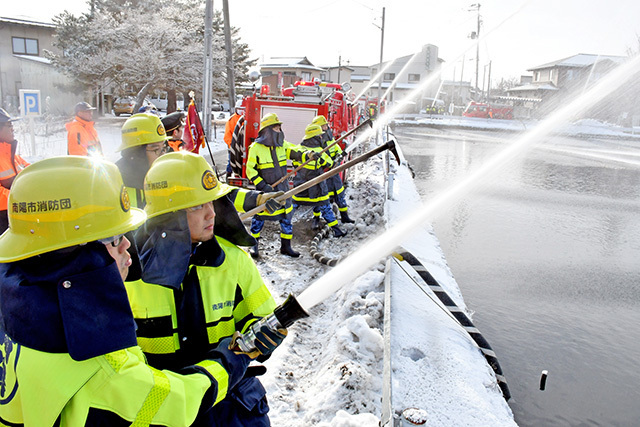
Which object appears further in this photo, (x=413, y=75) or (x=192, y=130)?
(x=413, y=75)

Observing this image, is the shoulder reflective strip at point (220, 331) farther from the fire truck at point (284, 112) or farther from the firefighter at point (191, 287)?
the fire truck at point (284, 112)

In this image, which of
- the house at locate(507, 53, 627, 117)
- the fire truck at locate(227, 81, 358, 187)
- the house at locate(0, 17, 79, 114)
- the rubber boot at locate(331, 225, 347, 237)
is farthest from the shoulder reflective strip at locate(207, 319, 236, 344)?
the house at locate(507, 53, 627, 117)

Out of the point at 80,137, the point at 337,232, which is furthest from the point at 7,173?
the point at 337,232

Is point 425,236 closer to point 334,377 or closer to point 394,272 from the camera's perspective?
point 394,272

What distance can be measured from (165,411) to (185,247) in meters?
0.71

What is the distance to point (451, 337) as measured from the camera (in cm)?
419

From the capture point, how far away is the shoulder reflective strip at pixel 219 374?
4.90 feet

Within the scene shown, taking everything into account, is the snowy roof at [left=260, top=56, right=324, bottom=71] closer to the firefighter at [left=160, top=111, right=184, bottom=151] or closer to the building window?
the building window

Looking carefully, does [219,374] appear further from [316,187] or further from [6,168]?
[316,187]

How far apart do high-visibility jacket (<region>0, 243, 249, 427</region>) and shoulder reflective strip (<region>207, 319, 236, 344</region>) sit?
535 mm

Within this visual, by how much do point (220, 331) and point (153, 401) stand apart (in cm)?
61

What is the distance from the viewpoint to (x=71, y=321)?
1.13 metres

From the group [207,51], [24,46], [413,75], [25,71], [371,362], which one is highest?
[413,75]

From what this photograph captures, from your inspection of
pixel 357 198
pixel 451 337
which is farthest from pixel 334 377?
pixel 357 198
